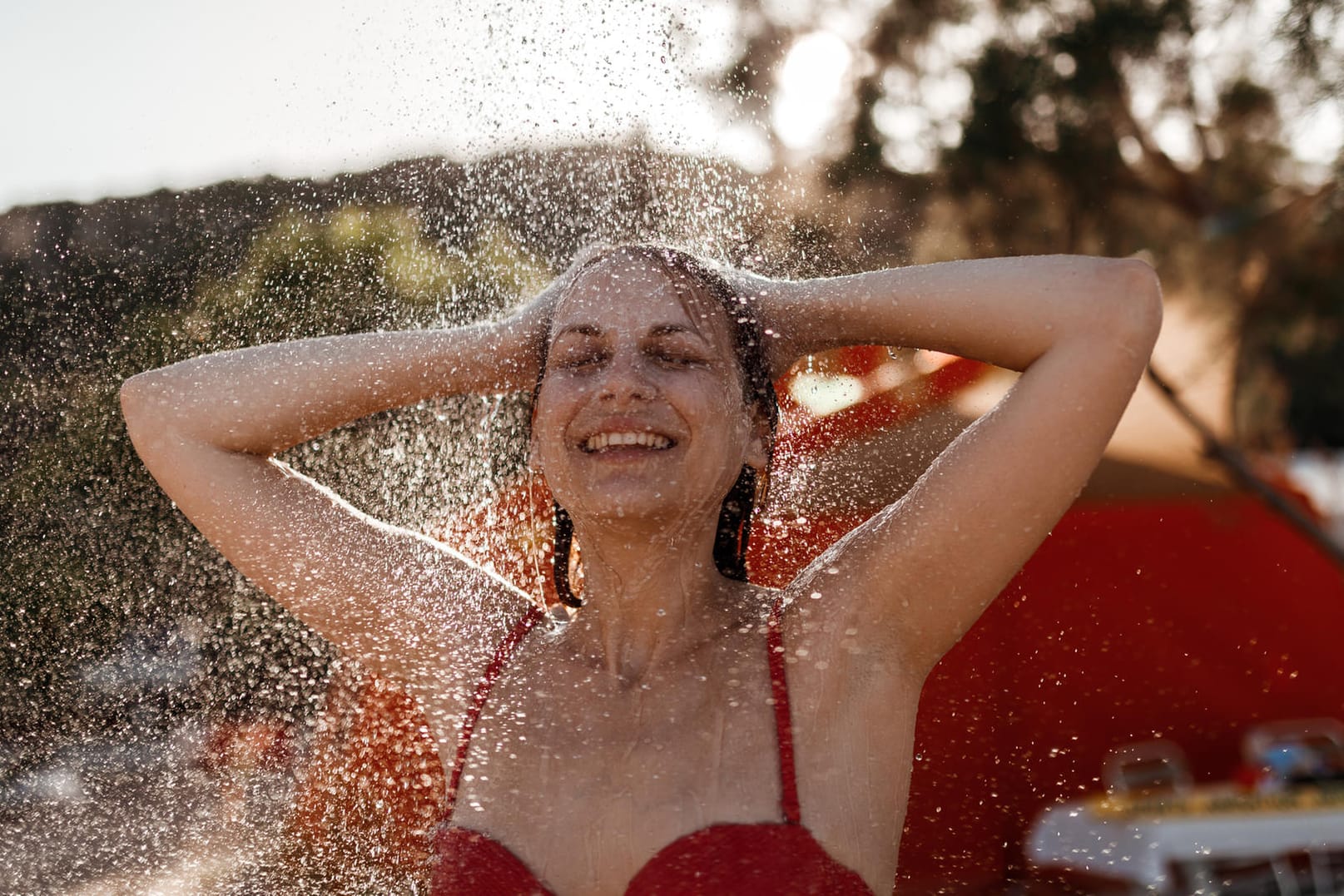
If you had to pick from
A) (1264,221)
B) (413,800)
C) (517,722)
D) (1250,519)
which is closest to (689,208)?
(413,800)

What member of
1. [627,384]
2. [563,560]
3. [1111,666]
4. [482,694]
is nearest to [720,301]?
[627,384]

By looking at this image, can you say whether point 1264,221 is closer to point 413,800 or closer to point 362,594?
point 413,800

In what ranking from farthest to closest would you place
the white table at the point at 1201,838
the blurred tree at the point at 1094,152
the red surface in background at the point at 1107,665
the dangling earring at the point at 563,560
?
the blurred tree at the point at 1094,152 → the white table at the point at 1201,838 → the red surface in background at the point at 1107,665 → the dangling earring at the point at 563,560

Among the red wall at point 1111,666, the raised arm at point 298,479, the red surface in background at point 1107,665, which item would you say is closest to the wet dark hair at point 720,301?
the raised arm at point 298,479

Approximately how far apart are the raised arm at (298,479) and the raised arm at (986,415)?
1.82 ft

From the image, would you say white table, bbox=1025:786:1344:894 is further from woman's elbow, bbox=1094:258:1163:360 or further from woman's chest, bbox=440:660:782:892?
woman's elbow, bbox=1094:258:1163:360

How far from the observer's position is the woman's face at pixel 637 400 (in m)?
1.70

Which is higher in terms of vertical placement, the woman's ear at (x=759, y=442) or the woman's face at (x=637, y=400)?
the woman's face at (x=637, y=400)

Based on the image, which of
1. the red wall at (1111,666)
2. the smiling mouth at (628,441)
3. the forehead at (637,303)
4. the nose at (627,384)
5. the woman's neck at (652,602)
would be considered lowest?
the red wall at (1111,666)

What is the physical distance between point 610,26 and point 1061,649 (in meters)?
2.80

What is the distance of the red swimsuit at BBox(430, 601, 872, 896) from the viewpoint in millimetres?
1546

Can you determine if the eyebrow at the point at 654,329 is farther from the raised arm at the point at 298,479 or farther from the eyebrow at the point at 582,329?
the raised arm at the point at 298,479

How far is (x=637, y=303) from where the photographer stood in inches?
69.9

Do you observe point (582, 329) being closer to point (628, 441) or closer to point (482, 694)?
point (628, 441)
